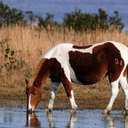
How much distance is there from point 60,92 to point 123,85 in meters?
4.02

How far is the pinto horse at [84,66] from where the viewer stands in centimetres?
1247

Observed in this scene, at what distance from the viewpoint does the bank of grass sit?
15906 mm

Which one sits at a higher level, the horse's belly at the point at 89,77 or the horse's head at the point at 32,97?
the horse's belly at the point at 89,77

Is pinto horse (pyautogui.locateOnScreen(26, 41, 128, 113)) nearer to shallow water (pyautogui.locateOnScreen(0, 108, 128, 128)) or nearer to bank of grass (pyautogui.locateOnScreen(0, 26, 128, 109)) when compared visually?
shallow water (pyautogui.locateOnScreen(0, 108, 128, 128))

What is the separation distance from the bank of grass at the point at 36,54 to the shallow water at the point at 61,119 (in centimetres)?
264

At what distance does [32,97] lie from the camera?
39.9 ft

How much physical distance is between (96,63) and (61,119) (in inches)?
82.6

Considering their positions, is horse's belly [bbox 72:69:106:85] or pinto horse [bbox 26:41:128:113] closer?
pinto horse [bbox 26:41:128:113]

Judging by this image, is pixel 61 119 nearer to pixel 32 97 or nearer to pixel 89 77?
pixel 32 97

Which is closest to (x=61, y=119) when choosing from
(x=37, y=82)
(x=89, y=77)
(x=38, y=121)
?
(x=38, y=121)

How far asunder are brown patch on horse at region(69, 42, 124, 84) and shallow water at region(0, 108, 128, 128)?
749 millimetres

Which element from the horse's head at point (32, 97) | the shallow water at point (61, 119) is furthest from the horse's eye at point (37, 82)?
the shallow water at point (61, 119)

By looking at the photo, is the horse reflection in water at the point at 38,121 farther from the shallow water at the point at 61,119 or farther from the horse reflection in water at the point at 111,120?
the horse reflection in water at the point at 111,120

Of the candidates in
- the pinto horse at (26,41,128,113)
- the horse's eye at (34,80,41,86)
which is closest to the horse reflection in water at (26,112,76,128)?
the horse's eye at (34,80,41,86)
